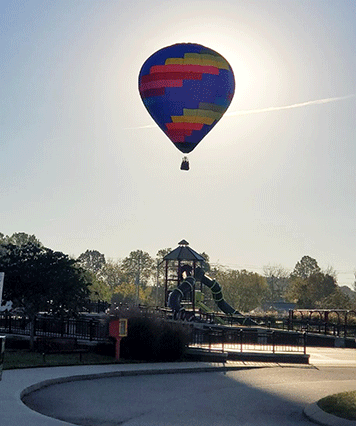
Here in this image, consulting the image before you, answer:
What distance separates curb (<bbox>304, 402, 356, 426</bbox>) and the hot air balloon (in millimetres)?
21432

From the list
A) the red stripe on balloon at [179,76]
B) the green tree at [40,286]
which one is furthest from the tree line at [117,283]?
the red stripe on balloon at [179,76]

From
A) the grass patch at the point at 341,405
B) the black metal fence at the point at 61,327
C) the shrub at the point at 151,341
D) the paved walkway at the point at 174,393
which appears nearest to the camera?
the grass patch at the point at 341,405

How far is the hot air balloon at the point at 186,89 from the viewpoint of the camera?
37625 millimetres

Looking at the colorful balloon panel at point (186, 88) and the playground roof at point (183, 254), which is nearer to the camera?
the colorful balloon panel at point (186, 88)

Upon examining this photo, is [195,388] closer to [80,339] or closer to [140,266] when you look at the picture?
[80,339]

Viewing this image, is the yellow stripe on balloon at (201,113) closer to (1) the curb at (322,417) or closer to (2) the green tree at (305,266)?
(1) the curb at (322,417)

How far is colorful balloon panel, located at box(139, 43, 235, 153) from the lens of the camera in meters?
37.6

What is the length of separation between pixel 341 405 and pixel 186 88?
23042 millimetres

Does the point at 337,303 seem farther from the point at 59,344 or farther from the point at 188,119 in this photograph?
the point at 59,344

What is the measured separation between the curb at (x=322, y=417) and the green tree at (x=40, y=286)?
1749 centimetres

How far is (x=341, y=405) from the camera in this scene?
1755 cm

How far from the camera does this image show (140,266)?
14075 centimetres

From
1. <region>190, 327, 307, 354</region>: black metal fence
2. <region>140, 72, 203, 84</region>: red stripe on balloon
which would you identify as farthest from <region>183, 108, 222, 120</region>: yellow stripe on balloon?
<region>190, 327, 307, 354</region>: black metal fence

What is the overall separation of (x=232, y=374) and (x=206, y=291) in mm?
98765
